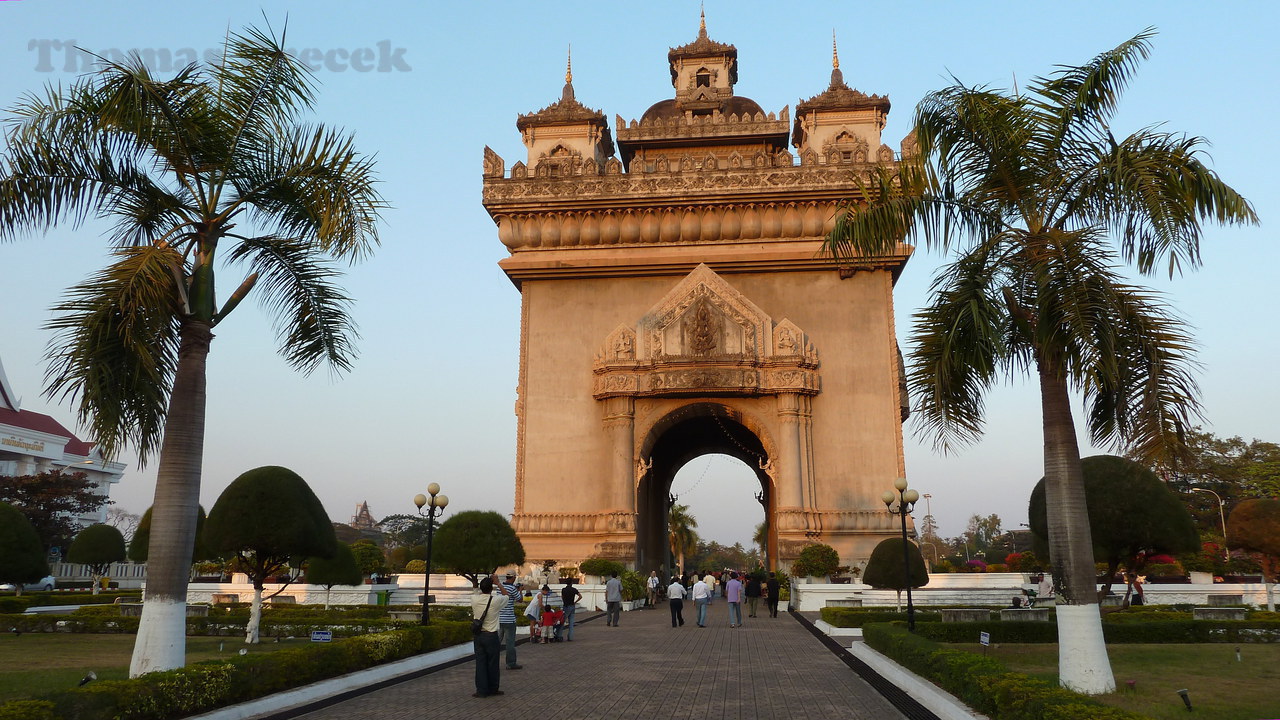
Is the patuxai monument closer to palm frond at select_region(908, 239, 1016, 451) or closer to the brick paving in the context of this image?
the brick paving

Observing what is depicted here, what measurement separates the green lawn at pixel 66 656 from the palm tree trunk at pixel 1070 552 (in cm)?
1007

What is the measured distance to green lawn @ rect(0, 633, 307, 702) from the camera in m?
10.6

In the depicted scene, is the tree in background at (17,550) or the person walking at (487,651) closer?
the person walking at (487,651)

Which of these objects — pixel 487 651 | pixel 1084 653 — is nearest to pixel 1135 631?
pixel 1084 653

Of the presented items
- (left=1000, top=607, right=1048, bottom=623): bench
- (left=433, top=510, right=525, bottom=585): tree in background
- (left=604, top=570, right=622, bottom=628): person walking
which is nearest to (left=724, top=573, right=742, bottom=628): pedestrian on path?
(left=604, top=570, right=622, bottom=628): person walking

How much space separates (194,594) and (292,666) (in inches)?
770

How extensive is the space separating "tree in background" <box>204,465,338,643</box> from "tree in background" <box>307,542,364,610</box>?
301 inches

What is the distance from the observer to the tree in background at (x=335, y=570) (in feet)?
78.2

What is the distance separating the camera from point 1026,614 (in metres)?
16.6

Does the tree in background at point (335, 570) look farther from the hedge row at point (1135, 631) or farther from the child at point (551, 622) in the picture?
the hedge row at point (1135, 631)

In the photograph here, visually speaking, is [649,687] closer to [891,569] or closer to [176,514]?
[176,514]

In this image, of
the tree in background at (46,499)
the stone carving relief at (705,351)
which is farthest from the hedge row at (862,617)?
the tree in background at (46,499)

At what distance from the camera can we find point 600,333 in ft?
105

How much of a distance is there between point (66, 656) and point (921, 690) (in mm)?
12643
